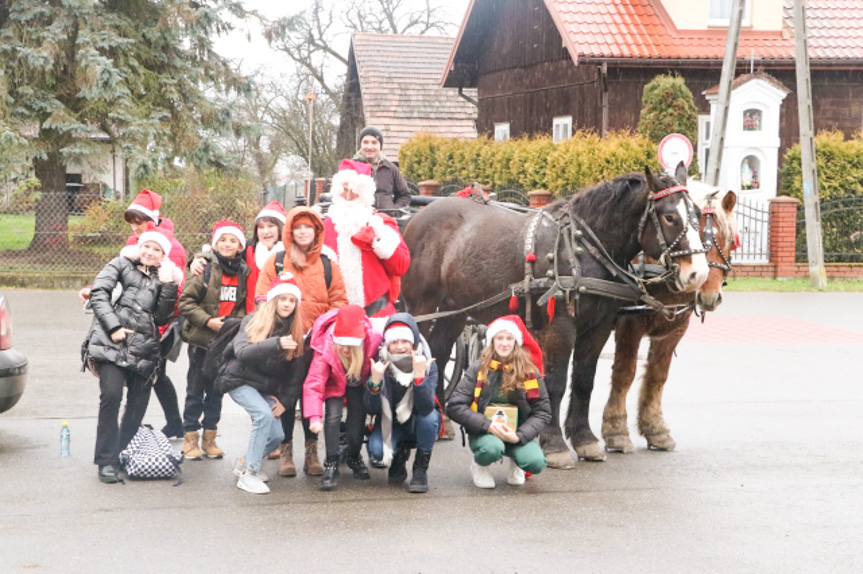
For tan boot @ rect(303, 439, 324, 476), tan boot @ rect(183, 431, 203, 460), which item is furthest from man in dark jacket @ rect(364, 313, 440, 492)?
tan boot @ rect(183, 431, 203, 460)

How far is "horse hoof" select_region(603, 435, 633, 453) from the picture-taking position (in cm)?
765

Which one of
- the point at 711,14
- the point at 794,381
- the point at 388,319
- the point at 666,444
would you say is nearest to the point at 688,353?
the point at 794,381

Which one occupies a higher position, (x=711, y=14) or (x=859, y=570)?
(x=711, y=14)

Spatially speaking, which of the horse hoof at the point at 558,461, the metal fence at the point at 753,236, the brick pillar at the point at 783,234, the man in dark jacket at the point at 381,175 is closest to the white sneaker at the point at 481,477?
the horse hoof at the point at 558,461

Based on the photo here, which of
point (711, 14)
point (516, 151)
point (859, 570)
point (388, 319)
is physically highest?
point (711, 14)

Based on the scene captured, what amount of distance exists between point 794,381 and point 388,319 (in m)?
5.62

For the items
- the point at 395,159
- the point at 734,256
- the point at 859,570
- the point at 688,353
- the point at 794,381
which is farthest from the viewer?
the point at 395,159

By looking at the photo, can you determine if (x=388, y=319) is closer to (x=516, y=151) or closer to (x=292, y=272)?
(x=292, y=272)

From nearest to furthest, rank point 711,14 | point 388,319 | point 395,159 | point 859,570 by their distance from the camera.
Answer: point 859,570, point 388,319, point 711,14, point 395,159

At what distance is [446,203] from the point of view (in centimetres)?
827

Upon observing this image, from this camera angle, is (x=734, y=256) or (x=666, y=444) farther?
(x=734, y=256)

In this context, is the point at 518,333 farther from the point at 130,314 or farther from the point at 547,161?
the point at 547,161

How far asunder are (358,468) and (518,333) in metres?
1.31

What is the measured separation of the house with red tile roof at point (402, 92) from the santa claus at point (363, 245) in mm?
25497
